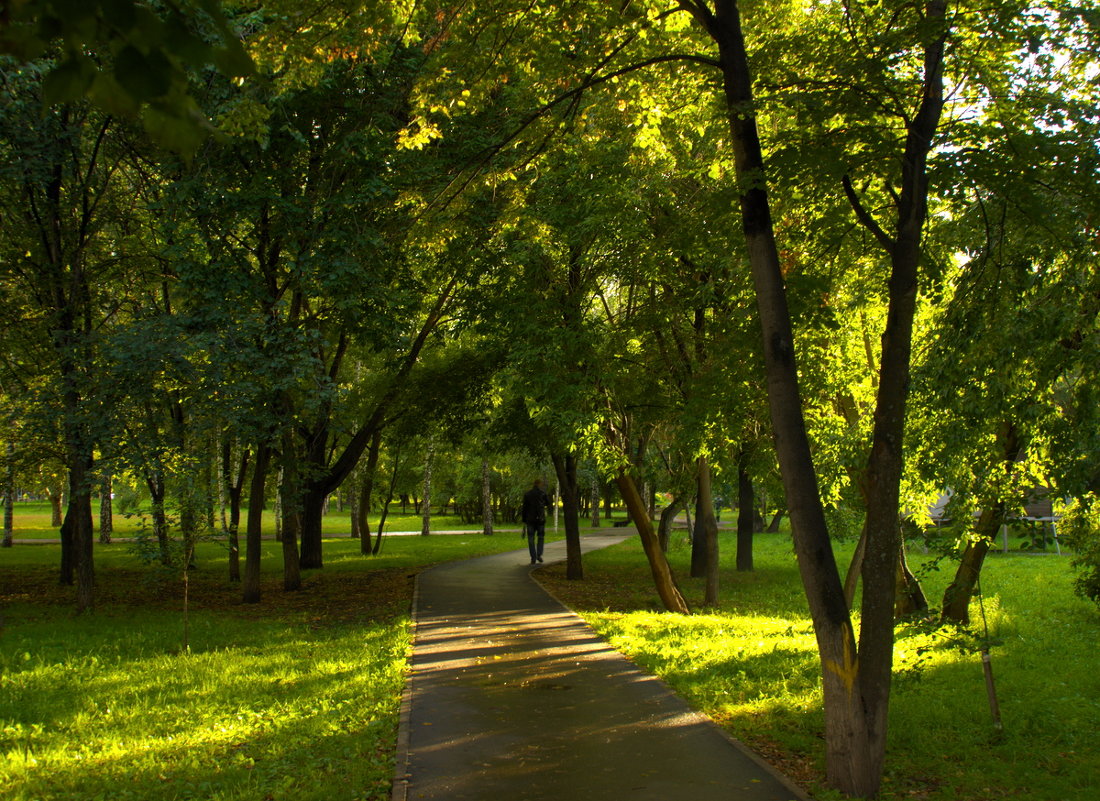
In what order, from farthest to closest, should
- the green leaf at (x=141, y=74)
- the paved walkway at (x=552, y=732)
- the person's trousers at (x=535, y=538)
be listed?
the person's trousers at (x=535, y=538)
the paved walkway at (x=552, y=732)
the green leaf at (x=141, y=74)

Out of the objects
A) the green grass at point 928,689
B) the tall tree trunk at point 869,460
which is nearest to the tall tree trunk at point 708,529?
the green grass at point 928,689

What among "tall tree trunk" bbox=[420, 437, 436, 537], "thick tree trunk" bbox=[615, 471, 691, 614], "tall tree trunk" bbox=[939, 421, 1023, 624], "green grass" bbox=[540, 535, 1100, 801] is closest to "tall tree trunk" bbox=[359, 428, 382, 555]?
"tall tree trunk" bbox=[420, 437, 436, 537]

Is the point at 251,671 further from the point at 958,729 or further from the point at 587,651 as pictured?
the point at 958,729

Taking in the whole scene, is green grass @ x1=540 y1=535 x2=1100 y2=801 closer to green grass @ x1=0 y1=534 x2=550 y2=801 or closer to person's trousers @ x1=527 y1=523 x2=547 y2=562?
green grass @ x1=0 y1=534 x2=550 y2=801

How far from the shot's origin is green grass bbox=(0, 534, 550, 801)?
5402 mm

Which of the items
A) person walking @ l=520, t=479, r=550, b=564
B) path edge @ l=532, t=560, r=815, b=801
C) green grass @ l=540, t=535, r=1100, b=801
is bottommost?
green grass @ l=540, t=535, r=1100, b=801

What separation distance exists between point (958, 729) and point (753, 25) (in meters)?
6.82

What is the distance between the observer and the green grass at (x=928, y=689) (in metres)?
5.93

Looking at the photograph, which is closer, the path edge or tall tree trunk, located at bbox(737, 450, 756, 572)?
the path edge

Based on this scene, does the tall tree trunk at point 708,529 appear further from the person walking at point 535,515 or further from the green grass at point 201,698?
the green grass at point 201,698

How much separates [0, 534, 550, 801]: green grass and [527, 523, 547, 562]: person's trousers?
20.6 feet

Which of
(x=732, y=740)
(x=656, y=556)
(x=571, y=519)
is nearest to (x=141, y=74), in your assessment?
(x=732, y=740)

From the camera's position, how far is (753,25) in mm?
8102

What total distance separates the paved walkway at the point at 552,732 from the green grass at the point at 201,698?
35 cm
